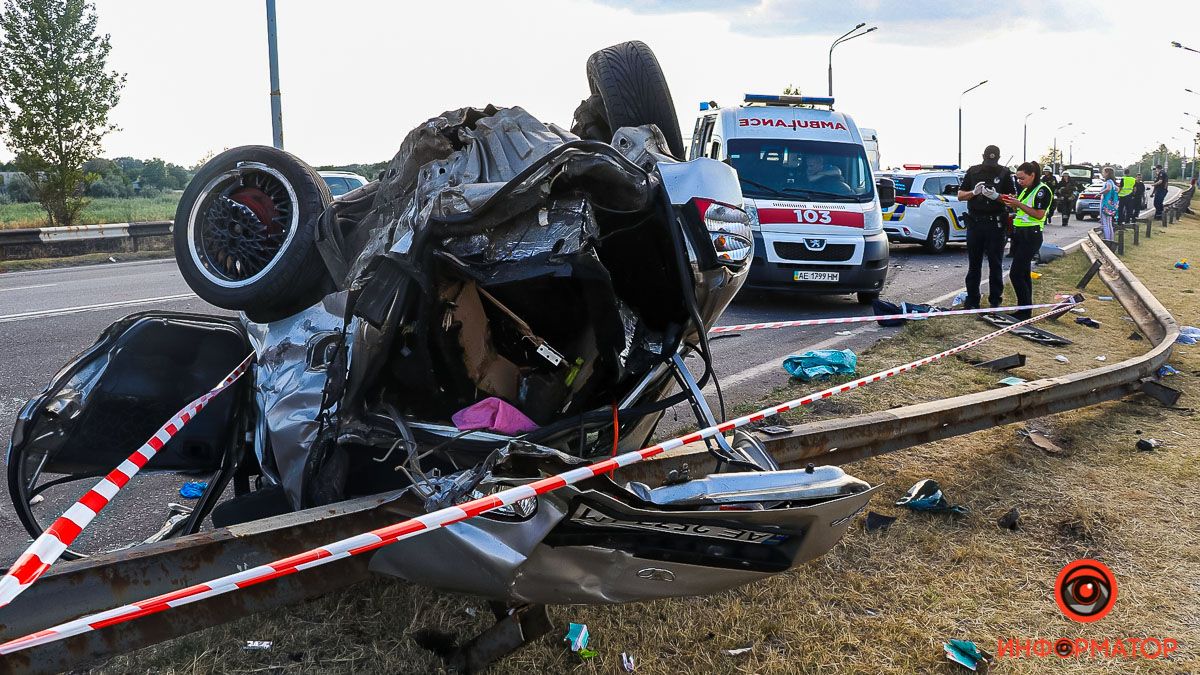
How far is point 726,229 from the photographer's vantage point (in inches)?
106

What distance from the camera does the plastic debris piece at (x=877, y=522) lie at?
3.88 meters

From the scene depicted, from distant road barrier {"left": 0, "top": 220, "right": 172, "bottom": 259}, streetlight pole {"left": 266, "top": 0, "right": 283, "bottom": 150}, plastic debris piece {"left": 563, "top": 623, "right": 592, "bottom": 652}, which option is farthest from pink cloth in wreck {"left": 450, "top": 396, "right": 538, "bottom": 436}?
distant road barrier {"left": 0, "top": 220, "right": 172, "bottom": 259}

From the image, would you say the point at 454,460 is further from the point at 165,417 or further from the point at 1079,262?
the point at 1079,262

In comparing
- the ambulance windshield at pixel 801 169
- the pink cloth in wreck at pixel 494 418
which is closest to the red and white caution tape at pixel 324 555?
the pink cloth in wreck at pixel 494 418

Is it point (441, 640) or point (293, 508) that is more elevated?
point (293, 508)

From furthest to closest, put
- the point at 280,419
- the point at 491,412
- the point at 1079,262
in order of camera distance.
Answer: the point at 1079,262 < the point at 280,419 < the point at 491,412

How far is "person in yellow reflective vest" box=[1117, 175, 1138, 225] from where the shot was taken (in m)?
23.9

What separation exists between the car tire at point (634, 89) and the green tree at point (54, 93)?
19782mm

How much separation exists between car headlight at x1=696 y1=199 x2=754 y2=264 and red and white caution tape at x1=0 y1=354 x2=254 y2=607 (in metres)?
1.89

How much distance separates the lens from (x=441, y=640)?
282 cm

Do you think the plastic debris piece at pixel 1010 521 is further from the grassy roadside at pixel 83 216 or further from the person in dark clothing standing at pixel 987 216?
the grassy roadside at pixel 83 216

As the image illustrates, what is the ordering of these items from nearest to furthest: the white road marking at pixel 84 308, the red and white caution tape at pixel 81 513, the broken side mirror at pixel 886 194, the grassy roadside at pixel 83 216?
the red and white caution tape at pixel 81 513 → the white road marking at pixel 84 308 → the broken side mirror at pixel 886 194 → the grassy roadside at pixel 83 216

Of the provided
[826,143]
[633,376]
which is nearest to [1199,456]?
[633,376]

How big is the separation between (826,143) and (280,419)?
9.09m
